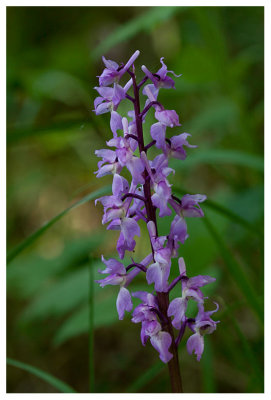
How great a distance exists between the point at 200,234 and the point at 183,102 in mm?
1765

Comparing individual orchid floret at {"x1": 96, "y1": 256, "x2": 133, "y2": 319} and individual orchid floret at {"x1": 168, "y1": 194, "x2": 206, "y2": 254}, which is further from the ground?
individual orchid floret at {"x1": 168, "y1": 194, "x2": 206, "y2": 254}

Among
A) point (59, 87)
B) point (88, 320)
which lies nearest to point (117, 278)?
point (88, 320)

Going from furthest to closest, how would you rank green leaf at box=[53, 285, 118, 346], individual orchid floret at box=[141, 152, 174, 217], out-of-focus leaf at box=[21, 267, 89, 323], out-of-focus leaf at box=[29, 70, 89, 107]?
out-of-focus leaf at box=[29, 70, 89, 107], out-of-focus leaf at box=[21, 267, 89, 323], green leaf at box=[53, 285, 118, 346], individual orchid floret at box=[141, 152, 174, 217]

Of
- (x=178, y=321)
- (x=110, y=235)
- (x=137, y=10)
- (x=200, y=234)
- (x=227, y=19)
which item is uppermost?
(x=137, y=10)

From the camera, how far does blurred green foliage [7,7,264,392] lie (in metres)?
1.60

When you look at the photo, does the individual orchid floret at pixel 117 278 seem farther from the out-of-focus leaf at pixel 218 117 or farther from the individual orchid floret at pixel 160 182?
the out-of-focus leaf at pixel 218 117

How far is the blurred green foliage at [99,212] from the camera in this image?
5.24 ft

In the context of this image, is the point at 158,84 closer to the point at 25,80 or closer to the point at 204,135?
the point at 25,80

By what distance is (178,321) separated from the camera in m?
0.78

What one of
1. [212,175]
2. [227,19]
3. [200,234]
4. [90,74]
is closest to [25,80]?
→ [90,74]

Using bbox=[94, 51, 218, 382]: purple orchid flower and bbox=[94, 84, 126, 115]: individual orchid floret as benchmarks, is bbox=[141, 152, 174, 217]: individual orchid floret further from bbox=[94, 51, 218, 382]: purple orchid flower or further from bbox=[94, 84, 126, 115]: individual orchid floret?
bbox=[94, 84, 126, 115]: individual orchid floret

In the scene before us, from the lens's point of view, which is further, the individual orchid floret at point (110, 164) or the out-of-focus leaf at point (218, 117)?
the out-of-focus leaf at point (218, 117)

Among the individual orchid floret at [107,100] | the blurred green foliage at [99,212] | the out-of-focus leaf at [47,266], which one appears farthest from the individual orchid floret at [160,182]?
the out-of-focus leaf at [47,266]

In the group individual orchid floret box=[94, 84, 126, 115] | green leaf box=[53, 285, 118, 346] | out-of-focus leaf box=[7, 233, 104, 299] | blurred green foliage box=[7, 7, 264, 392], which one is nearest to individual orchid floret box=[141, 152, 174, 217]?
individual orchid floret box=[94, 84, 126, 115]
